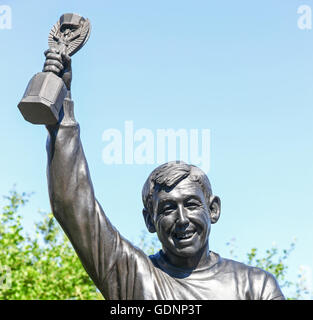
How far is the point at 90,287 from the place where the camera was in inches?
520

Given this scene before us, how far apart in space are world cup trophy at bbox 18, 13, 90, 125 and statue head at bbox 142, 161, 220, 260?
84cm

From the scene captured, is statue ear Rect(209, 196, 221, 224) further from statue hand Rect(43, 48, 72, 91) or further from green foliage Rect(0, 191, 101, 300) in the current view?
green foliage Rect(0, 191, 101, 300)

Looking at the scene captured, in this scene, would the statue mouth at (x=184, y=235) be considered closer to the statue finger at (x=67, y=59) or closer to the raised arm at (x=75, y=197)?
the raised arm at (x=75, y=197)

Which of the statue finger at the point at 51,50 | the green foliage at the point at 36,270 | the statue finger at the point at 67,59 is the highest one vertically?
the statue finger at the point at 51,50

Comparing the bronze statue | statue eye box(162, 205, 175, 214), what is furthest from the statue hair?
statue eye box(162, 205, 175, 214)

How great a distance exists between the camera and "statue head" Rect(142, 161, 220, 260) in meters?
4.11

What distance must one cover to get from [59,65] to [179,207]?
1.20 metres

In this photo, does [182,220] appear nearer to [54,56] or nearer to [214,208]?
[214,208]

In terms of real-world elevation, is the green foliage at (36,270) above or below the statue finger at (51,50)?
below

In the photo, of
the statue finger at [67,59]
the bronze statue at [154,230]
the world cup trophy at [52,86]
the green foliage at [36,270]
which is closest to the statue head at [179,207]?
the bronze statue at [154,230]

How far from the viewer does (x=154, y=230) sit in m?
4.34

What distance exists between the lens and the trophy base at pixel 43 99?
3.75m

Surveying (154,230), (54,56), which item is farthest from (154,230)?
(54,56)
